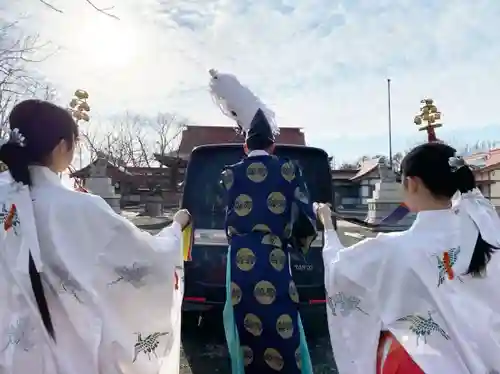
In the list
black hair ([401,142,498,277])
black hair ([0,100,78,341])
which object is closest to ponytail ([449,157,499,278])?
black hair ([401,142,498,277])

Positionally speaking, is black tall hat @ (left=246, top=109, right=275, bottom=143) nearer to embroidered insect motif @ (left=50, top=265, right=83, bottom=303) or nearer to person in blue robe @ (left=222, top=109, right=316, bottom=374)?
person in blue robe @ (left=222, top=109, right=316, bottom=374)

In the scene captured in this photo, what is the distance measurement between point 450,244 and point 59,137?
1.79 metres

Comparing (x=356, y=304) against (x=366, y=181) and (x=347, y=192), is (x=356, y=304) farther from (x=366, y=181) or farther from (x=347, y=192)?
(x=347, y=192)

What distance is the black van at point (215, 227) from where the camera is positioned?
4016mm

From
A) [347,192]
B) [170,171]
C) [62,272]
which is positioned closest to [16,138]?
[62,272]

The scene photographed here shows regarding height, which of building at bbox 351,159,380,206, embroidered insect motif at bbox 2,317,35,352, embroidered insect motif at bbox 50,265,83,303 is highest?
building at bbox 351,159,380,206

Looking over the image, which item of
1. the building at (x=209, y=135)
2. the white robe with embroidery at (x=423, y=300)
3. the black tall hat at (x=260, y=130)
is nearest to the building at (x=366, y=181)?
the building at (x=209, y=135)

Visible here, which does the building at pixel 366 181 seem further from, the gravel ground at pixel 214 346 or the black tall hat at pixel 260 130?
the black tall hat at pixel 260 130

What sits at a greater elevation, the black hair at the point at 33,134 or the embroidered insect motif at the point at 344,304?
the black hair at the point at 33,134

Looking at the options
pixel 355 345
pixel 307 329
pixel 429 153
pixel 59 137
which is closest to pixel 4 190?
pixel 59 137

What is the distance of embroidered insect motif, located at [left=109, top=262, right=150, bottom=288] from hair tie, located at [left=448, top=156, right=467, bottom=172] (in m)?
1.47

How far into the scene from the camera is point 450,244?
84.8 inches

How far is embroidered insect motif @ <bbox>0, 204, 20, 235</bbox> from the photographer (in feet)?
7.05

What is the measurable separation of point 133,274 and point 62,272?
316mm
